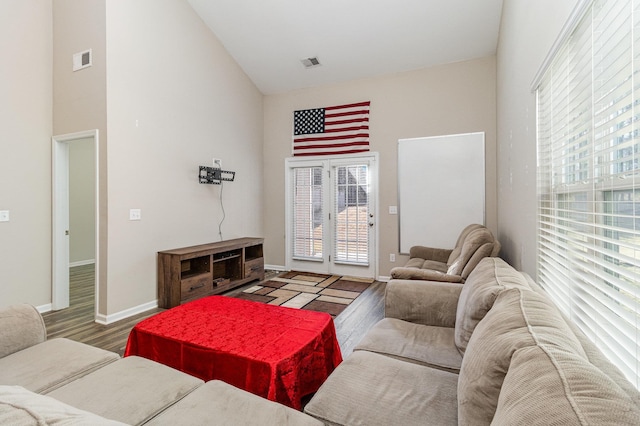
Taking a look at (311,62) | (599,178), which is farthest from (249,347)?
(311,62)

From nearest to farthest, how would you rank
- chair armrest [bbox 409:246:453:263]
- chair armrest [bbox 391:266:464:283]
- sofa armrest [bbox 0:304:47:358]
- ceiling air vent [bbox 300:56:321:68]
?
sofa armrest [bbox 0:304:47:358] → chair armrest [bbox 391:266:464:283] → chair armrest [bbox 409:246:453:263] → ceiling air vent [bbox 300:56:321:68]

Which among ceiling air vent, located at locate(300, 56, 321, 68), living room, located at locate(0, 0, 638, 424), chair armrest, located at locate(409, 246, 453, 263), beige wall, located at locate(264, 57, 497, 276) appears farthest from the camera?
ceiling air vent, located at locate(300, 56, 321, 68)

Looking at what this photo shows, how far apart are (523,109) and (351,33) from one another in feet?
9.03

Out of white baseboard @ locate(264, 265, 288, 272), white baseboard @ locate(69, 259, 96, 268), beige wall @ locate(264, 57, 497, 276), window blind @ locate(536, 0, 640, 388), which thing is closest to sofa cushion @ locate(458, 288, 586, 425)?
window blind @ locate(536, 0, 640, 388)

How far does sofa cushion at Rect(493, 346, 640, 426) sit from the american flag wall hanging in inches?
183

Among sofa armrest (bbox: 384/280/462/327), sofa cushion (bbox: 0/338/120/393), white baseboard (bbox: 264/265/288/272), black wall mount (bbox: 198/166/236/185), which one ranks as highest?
black wall mount (bbox: 198/166/236/185)

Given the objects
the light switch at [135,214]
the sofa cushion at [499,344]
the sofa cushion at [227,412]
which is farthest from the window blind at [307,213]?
the sofa cushion at [499,344]

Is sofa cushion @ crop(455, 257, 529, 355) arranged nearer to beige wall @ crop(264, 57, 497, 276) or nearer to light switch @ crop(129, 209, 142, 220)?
beige wall @ crop(264, 57, 497, 276)

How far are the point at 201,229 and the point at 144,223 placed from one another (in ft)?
2.97

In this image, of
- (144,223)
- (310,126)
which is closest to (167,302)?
(144,223)

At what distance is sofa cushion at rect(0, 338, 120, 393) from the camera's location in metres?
1.43

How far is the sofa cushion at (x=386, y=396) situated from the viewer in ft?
3.99

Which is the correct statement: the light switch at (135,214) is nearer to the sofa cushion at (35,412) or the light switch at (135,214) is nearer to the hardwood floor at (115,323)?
the hardwood floor at (115,323)

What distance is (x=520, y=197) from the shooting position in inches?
106
